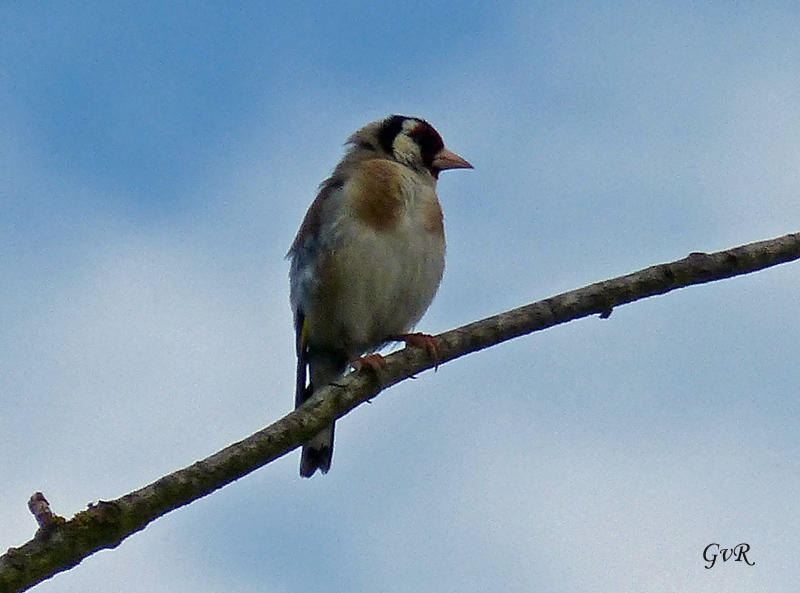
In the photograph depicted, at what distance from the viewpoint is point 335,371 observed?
8.37 meters

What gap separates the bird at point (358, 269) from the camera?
783 cm

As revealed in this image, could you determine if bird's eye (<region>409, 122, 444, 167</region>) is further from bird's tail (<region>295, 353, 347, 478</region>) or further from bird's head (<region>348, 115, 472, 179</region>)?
bird's tail (<region>295, 353, 347, 478</region>)

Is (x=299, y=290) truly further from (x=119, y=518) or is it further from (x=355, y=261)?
(x=119, y=518)

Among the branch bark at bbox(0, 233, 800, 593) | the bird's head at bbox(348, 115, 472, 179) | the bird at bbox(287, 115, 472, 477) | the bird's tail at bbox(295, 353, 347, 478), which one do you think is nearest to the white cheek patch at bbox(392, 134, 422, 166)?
the bird's head at bbox(348, 115, 472, 179)

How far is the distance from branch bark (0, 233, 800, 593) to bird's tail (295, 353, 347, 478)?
2.57 metres

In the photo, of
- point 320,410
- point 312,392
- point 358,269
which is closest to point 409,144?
point 358,269

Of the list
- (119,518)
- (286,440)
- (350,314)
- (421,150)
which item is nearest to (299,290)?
(350,314)

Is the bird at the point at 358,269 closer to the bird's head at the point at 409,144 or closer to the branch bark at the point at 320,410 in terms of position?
the bird's head at the point at 409,144

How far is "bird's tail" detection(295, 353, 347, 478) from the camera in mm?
8062

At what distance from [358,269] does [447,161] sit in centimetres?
175

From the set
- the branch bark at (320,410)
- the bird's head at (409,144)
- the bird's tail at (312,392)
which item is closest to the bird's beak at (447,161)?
the bird's head at (409,144)

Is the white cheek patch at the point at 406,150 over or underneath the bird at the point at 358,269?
over

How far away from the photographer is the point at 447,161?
362 inches

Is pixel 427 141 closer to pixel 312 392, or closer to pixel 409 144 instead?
pixel 409 144
